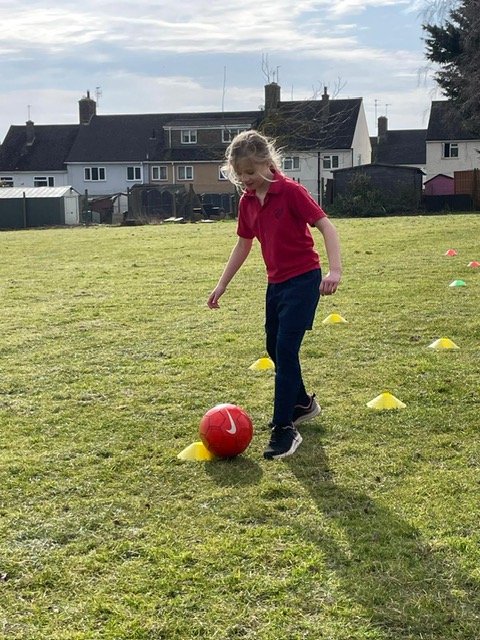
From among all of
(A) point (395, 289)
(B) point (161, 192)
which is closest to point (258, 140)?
(A) point (395, 289)

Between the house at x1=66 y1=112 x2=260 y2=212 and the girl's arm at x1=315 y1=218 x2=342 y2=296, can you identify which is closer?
the girl's arm at x1=315 y1=218 x2=342 y2=296

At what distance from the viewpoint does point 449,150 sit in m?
59.4

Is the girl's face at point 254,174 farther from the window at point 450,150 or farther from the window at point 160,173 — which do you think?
the window at point 160,173

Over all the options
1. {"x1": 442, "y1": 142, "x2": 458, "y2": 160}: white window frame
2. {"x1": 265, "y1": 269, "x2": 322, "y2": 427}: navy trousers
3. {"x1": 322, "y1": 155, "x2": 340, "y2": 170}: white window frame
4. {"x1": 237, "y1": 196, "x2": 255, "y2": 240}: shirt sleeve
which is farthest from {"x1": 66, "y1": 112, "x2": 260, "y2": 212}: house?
{"x1": 265, "y1": 269, "x2": 322, "y2": 427}: navy trousers

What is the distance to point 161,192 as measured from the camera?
44375 mm

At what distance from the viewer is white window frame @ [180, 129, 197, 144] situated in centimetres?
6316

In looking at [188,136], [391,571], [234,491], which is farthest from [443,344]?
[188,136]

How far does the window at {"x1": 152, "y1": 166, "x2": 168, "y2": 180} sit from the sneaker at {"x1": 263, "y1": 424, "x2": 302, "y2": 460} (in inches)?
2380

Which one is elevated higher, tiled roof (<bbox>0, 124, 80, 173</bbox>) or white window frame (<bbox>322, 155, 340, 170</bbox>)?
tiled roof (<bbox>0, 124, 80, 173</bbox>)

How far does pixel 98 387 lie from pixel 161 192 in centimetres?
3882

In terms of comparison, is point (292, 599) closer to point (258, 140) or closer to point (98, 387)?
point (258, 140)

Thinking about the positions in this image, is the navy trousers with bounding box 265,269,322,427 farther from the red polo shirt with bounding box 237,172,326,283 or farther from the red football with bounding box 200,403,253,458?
the red football with bounding box 200,403,253,458

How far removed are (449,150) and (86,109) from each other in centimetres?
3177

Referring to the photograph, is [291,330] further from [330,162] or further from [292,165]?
[330,162]
